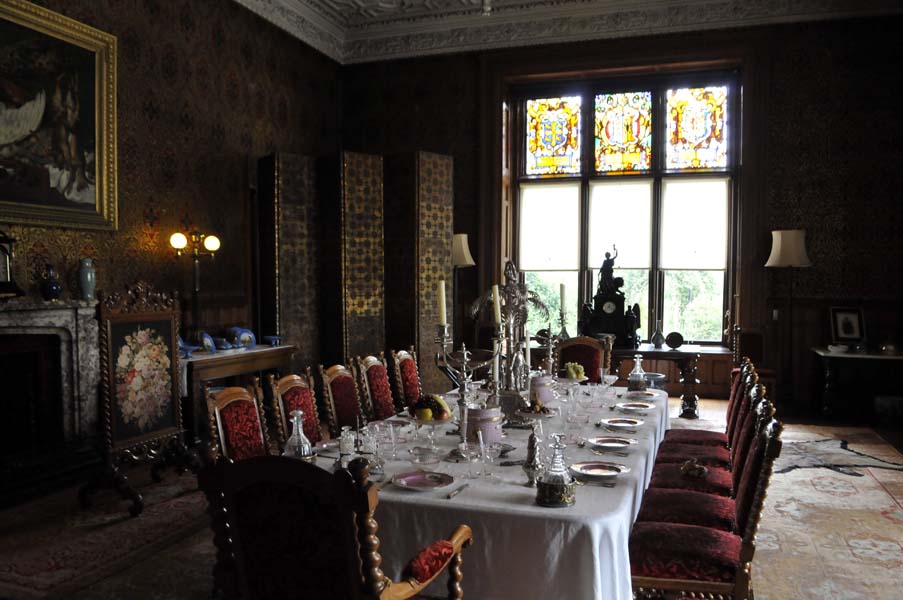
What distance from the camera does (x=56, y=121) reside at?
500 centimetres

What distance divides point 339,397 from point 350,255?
3.43m

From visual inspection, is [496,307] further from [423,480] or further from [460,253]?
[460,253]

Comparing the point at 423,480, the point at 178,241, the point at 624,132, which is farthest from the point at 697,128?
the point at 423,480

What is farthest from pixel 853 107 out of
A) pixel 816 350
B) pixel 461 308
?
pixel 461 308

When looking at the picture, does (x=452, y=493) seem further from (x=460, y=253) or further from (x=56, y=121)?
(x=460, y=253)

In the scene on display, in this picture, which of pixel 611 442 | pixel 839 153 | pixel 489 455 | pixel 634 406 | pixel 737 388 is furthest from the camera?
pixel 839 153

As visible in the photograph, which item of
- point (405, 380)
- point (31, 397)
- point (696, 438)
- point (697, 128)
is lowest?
point (696, 438)

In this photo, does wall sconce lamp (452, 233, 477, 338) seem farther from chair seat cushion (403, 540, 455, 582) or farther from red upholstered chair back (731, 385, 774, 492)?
chair seat cushion (403, 540, 455, 582)

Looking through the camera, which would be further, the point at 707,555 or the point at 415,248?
the point at 415,248

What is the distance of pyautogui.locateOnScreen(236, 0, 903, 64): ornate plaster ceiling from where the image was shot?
296 inches

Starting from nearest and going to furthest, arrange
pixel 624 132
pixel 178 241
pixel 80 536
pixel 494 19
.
→ pixel 80 536 → pixel 178 241 → pixel 494 19 → pixel 624 132

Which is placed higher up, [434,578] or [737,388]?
[737,388]

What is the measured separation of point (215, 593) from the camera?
10.1 ft

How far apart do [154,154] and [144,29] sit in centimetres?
105
